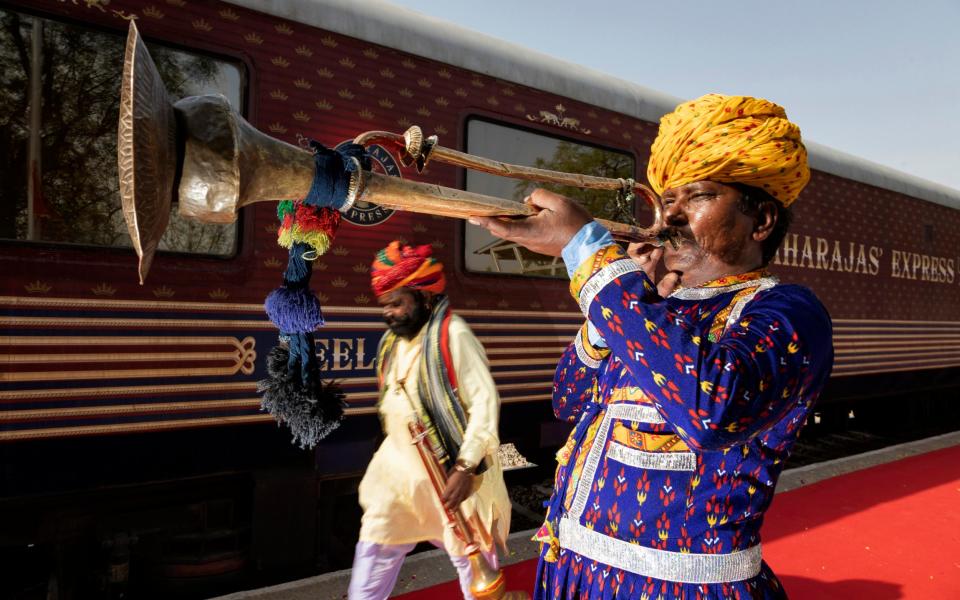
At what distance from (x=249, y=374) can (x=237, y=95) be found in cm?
148

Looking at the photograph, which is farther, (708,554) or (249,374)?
(249,374)

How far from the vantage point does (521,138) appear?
4141mm

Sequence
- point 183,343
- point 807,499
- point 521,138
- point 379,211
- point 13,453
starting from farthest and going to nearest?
point 807,499
point 521,138
point 379,211
point 183,343
point 13,453

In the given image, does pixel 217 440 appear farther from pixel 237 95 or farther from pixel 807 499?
pixel 807 499

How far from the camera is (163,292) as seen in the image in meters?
2.92

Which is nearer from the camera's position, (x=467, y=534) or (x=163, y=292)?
(x=467, y=534)

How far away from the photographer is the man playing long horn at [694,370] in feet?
3.08

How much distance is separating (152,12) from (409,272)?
1.78 meters

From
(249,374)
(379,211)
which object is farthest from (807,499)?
(249,374)

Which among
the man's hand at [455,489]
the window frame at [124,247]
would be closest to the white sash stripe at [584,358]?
the man's hand at [455,489]

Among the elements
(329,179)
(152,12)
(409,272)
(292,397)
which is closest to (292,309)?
(292,397)

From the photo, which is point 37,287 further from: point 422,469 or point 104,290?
point 422,469

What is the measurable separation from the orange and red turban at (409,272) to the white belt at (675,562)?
6.23 ft

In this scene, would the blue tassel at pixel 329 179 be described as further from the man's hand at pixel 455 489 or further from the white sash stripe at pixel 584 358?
the man's hand at pixel 455 489
